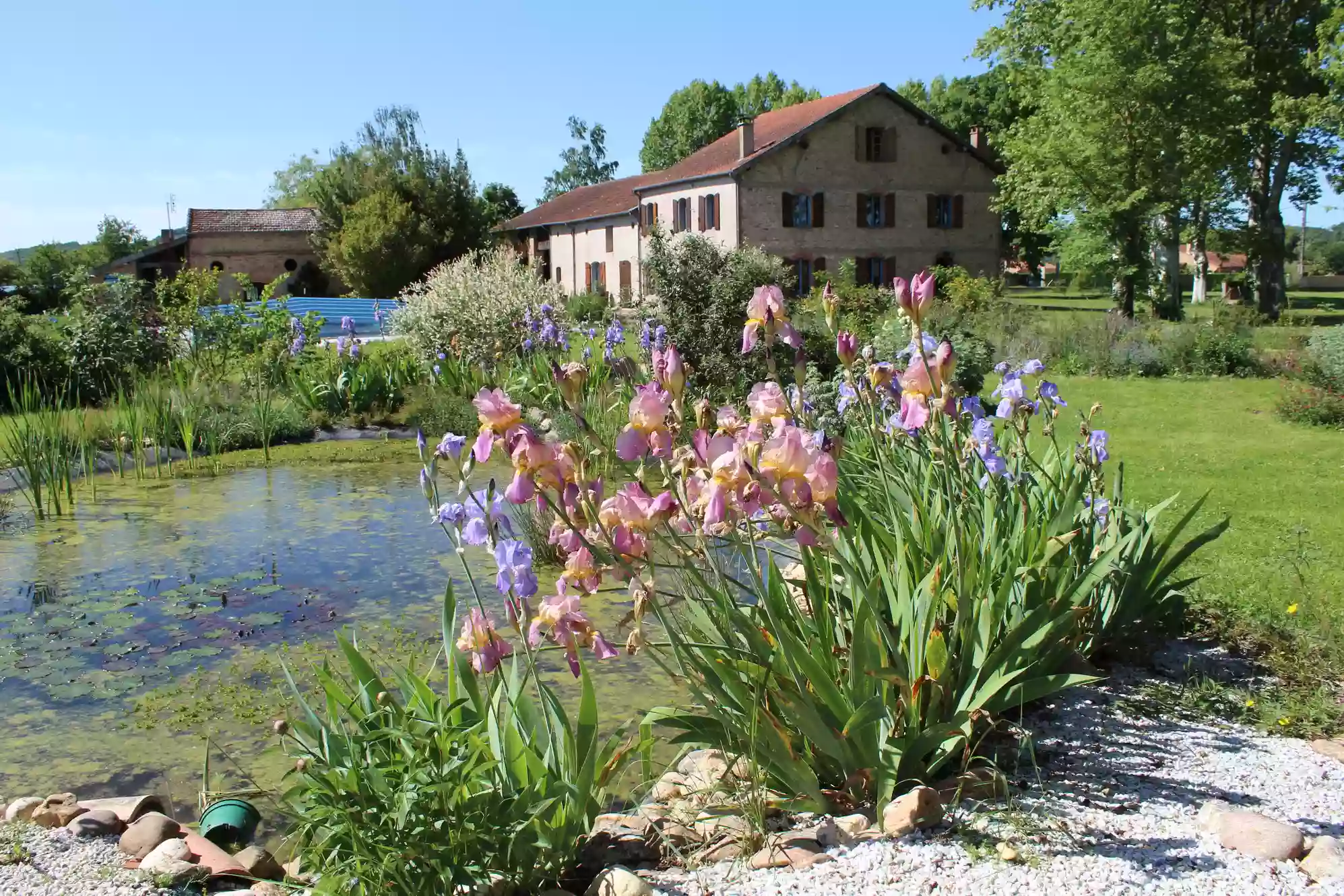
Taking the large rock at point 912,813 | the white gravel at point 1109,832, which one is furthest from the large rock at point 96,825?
the large rock at point 912,813

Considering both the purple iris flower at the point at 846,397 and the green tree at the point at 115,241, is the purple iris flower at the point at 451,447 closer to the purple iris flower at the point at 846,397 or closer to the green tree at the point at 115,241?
the purple iris flower at the point at 846,397

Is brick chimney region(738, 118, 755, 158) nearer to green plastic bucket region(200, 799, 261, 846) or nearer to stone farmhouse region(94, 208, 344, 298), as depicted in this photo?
stone farmhouse region(94, 208, 344, 298)

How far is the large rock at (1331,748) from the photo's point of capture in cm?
308

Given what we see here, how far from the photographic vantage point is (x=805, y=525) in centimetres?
252

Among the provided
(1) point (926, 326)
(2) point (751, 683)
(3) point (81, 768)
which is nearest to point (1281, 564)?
(2) point (751, 683)

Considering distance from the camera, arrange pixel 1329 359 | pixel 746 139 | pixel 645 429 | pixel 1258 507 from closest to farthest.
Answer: pixel 645 429 < pixel 1258 507 < pixel 1329 359 < pixel 746 139

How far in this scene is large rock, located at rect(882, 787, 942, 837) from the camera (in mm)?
2611

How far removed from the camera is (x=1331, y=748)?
312 cm

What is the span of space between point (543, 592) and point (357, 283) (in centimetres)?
3475

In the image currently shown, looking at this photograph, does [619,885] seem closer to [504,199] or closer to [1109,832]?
[1109,832]

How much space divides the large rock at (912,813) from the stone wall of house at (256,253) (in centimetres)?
4440

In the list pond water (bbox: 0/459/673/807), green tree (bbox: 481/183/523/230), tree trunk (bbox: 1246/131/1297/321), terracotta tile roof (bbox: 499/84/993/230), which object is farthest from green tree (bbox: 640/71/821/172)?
pond water (bbox: 0/459/673/807)

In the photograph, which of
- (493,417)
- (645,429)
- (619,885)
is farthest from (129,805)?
(645,429)

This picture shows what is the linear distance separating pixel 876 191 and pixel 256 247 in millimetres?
26670
